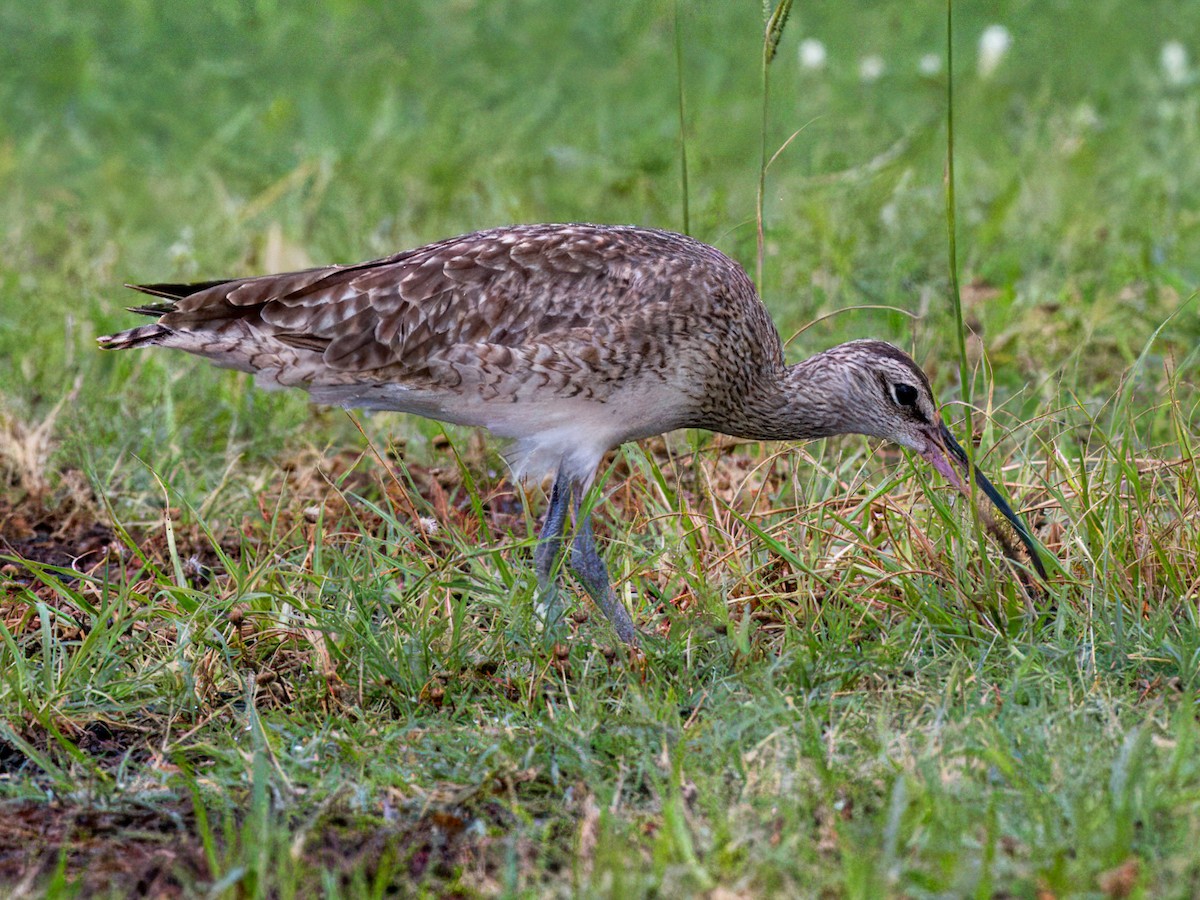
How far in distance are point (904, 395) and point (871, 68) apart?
5.74m

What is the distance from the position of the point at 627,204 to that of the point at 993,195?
1995 mm

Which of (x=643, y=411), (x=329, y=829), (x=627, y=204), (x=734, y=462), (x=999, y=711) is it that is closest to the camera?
(x=329, y=829)

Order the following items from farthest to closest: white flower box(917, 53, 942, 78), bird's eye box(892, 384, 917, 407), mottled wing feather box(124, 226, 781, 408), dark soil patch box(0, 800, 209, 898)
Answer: white flower box(917, 53, 942, 78)
bird's eye box(892, 384, 917, 407)
mottled wing feather box(124, 226, 781, 408)
dark soil patch box(0, 800, 209, 898)

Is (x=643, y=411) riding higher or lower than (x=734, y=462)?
higher

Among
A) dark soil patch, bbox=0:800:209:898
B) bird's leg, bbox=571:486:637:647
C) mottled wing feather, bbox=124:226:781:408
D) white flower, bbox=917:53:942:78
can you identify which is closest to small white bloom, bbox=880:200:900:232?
white flower, bbox=917:53:942:78

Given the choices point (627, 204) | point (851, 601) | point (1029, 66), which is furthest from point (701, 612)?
point (1029, 66)

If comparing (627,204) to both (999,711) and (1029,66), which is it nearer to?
(1029,66)

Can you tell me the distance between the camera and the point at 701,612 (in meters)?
4.64

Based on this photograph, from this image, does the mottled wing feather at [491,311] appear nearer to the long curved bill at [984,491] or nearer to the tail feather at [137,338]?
the tail feather at [137,338]

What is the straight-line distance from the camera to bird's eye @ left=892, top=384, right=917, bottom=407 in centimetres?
515

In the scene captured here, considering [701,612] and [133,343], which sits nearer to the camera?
[701,612]

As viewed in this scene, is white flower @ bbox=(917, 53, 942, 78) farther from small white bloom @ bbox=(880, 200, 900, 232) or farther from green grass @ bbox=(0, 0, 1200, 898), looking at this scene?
small white bloom @ bbox=(880, 200, 900, 232)

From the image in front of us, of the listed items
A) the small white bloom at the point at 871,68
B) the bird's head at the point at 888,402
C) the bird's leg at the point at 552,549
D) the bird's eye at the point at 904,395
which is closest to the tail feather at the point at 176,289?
the bird's leg at the point at 552,549

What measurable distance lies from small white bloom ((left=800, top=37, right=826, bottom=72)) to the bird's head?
497 centimetres
